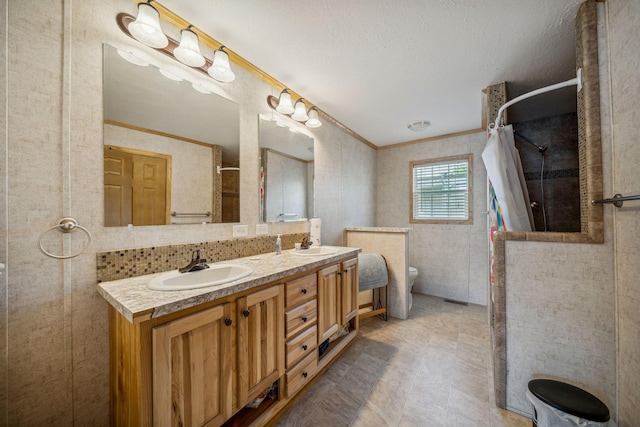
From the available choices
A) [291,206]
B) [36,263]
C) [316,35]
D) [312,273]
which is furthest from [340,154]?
[36,263]

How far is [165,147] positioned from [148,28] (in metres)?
0.60

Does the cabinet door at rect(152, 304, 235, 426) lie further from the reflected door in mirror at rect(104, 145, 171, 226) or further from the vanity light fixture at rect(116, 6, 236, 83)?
the vanity light fixture at rect(116, 6, 236, 83)

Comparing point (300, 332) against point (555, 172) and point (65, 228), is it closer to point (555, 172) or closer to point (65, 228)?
point (65, 228)

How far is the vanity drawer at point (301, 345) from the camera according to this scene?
1.38 metres

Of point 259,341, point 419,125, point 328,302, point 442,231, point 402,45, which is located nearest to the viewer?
point 259,341

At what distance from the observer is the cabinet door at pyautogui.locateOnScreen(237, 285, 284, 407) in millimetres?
1109

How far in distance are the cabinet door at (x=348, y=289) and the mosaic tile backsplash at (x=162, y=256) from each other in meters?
0.72

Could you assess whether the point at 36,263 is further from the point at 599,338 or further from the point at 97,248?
the point at 599,338

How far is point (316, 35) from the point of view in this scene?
153cm

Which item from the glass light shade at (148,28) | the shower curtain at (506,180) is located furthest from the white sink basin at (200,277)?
the shower curtain at (506,180)

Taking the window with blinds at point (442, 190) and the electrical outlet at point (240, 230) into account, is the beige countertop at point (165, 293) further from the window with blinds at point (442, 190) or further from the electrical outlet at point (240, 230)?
Answer: the window with blinds at point (442, 190)

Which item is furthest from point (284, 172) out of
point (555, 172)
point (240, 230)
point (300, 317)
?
point (555, 172)

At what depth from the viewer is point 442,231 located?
3.41 m

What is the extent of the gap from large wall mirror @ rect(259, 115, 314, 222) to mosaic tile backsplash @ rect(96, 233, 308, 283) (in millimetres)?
298
